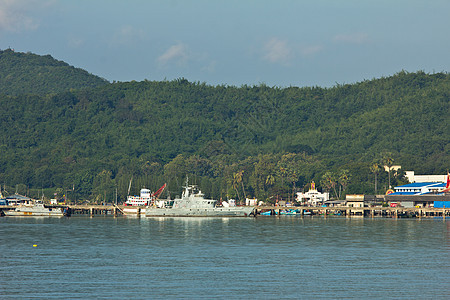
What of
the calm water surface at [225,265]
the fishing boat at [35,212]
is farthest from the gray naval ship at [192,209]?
the calm water surface at [225,265]

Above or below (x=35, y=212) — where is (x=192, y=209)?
above

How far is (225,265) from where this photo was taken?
73562mm

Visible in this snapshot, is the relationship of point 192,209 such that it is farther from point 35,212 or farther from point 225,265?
point 225,265

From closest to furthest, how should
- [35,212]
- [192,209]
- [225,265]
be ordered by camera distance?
[225,265]
[192,209]
[35,212]

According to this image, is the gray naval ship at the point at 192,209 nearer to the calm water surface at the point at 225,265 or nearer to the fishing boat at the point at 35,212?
the fishing boat at the point at 35,212

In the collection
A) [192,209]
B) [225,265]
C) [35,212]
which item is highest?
[192,209]

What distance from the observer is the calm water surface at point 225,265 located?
5694cm

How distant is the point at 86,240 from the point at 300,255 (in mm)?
36973

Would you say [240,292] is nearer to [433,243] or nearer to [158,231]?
[433,243]

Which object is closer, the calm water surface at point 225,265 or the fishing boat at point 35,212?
the calm water surface at point 225,265

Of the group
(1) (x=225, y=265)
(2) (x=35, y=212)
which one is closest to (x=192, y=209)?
(2) (x=35, y=212)

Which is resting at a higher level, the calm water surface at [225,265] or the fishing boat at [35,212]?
the fishing boat at [35,212]

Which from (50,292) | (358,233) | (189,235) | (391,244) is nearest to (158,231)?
(189,235)

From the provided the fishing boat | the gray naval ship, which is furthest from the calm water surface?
the fishing boat
